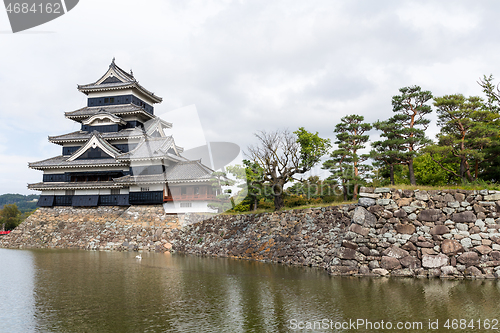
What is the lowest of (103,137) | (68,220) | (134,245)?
(134,245)

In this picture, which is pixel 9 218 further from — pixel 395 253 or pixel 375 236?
pixel 395 253

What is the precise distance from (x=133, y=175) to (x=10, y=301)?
21346 mm

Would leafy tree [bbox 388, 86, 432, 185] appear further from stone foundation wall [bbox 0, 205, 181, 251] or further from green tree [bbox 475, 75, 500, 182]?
stone foundation wall [bbox 0, 205, 181, 251]

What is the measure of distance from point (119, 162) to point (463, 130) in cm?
2764

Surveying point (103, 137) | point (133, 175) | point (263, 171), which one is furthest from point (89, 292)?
point (103, 137)

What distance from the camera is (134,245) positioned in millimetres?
26953

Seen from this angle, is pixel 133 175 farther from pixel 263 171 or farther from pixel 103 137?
pixel 263 171

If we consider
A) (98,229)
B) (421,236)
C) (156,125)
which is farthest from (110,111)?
(421,236)

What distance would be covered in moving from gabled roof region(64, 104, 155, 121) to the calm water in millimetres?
22200

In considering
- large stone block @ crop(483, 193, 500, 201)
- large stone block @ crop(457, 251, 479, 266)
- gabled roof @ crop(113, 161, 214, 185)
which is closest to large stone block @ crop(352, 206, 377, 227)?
large stone block @ crop(457, 251, 479, 266)

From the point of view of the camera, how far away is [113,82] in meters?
36.3

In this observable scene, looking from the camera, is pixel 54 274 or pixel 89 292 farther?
pixel 54 274

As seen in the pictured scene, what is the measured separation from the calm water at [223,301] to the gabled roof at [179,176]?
14.6 m

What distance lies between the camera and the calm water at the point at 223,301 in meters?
7.71
